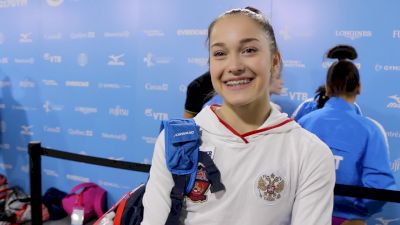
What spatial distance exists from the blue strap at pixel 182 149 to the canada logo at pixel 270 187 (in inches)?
7.7

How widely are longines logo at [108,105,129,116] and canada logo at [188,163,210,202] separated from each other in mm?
2539

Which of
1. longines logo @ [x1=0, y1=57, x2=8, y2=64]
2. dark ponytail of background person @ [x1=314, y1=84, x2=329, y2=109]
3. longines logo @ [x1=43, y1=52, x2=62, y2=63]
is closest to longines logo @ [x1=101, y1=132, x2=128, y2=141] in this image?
longines logo @ [x1=43, y1=52, x2=62, y2=63]

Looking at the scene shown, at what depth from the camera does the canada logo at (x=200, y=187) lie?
106cm

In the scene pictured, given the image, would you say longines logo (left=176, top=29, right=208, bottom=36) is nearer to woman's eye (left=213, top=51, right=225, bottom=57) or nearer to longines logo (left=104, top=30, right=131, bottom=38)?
longines logo (left=104, top=30, right=131, bottom=38)

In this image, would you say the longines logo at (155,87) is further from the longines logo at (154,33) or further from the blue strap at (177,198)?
the blue strap at (177,198)

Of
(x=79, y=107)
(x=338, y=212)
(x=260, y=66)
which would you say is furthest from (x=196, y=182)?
(x=79, y=107)

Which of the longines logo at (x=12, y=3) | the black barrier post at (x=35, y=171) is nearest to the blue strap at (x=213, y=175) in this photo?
the black barrier post at (x=35, y=171)

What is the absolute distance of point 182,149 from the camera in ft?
3.44

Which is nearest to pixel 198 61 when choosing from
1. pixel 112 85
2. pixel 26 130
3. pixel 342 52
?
pixel 112 85

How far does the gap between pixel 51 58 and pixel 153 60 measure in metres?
1.28

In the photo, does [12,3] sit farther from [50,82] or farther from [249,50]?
[249,50]

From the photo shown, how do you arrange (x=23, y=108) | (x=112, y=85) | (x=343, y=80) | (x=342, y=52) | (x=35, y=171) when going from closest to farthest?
1. (x=343, y=80)
2. (x=35, y=171)
3. (x=342, y=52)
4. (x=112, y=85)
5. (x=23, y=108)

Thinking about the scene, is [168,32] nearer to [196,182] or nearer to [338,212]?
[338,212]

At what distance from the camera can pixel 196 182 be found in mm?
1063
